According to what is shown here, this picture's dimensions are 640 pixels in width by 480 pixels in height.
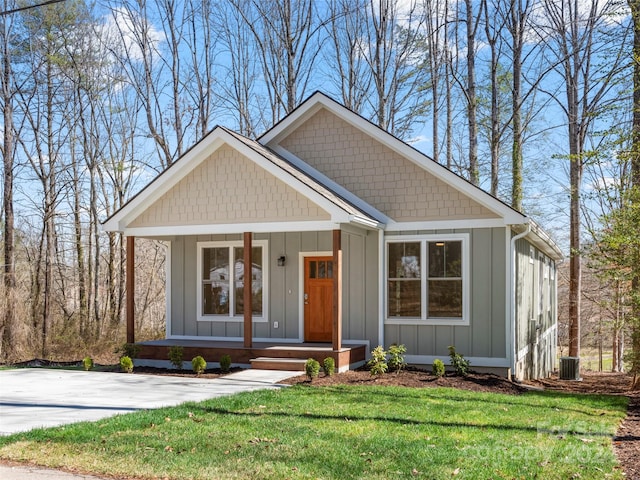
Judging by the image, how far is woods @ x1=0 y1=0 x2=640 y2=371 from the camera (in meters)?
20.8

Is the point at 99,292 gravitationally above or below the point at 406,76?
below

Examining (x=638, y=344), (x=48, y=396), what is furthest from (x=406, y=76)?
(x=48, y=396)

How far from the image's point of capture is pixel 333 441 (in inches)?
256

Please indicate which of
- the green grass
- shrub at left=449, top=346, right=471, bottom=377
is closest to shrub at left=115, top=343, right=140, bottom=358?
the green grass

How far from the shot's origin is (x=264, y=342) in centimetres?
1436

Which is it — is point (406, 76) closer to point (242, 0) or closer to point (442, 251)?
point (242, 0)

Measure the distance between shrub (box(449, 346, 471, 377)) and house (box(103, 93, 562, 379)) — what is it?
0.70 meters

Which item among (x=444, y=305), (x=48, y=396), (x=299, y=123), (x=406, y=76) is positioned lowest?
(x=48, y=396)

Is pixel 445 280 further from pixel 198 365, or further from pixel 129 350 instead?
pixel 129 350

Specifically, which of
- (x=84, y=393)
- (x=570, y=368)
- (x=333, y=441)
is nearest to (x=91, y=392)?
(x=84, y=393)

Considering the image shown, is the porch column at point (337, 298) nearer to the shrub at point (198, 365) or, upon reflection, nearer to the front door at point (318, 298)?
the front door at point (318, 298)

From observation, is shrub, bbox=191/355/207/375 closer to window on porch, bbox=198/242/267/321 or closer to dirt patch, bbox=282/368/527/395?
dirt patch, bbox=282/368/527/395

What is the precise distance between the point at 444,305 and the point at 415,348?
3.60 ft

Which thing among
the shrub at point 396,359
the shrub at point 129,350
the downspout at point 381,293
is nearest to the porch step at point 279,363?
the shrub at point 396,359
